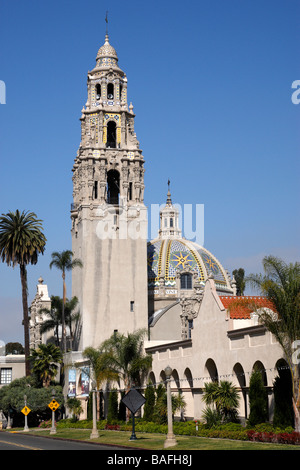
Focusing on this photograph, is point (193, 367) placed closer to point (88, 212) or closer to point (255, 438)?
point (255, 438)

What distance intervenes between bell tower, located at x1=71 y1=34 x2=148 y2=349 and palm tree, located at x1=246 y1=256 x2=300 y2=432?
3677 cm

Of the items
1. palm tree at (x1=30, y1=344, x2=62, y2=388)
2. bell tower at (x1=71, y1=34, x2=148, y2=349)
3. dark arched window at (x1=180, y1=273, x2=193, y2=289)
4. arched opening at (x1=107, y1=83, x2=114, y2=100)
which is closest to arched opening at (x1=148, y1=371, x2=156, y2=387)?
bell tower at (x1=71, y1=34, x2=148, y2=349)

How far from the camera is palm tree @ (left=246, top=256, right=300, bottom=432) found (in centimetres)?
3378

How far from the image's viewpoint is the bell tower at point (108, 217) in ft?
232

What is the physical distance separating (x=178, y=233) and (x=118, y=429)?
44.6 m

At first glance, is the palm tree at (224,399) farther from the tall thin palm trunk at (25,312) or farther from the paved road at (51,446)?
the tall thin palm trunk at (25,312)

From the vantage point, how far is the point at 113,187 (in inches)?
3091

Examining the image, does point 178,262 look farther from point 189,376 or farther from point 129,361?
point 189,376

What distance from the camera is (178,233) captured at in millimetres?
92375

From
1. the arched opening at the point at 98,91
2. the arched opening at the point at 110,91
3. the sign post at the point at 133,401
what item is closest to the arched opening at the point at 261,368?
the sign post at the point at 133,401

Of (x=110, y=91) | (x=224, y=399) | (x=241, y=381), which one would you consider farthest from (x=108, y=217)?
(x=224, y=399)

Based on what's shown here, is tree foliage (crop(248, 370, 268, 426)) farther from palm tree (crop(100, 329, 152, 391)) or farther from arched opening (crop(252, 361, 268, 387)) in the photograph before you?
palm tree (crop(100, 329, 152, 391))

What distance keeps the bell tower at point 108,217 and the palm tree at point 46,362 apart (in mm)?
2703

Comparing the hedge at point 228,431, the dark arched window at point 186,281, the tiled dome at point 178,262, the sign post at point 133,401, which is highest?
the tiled dome at point 178,262
